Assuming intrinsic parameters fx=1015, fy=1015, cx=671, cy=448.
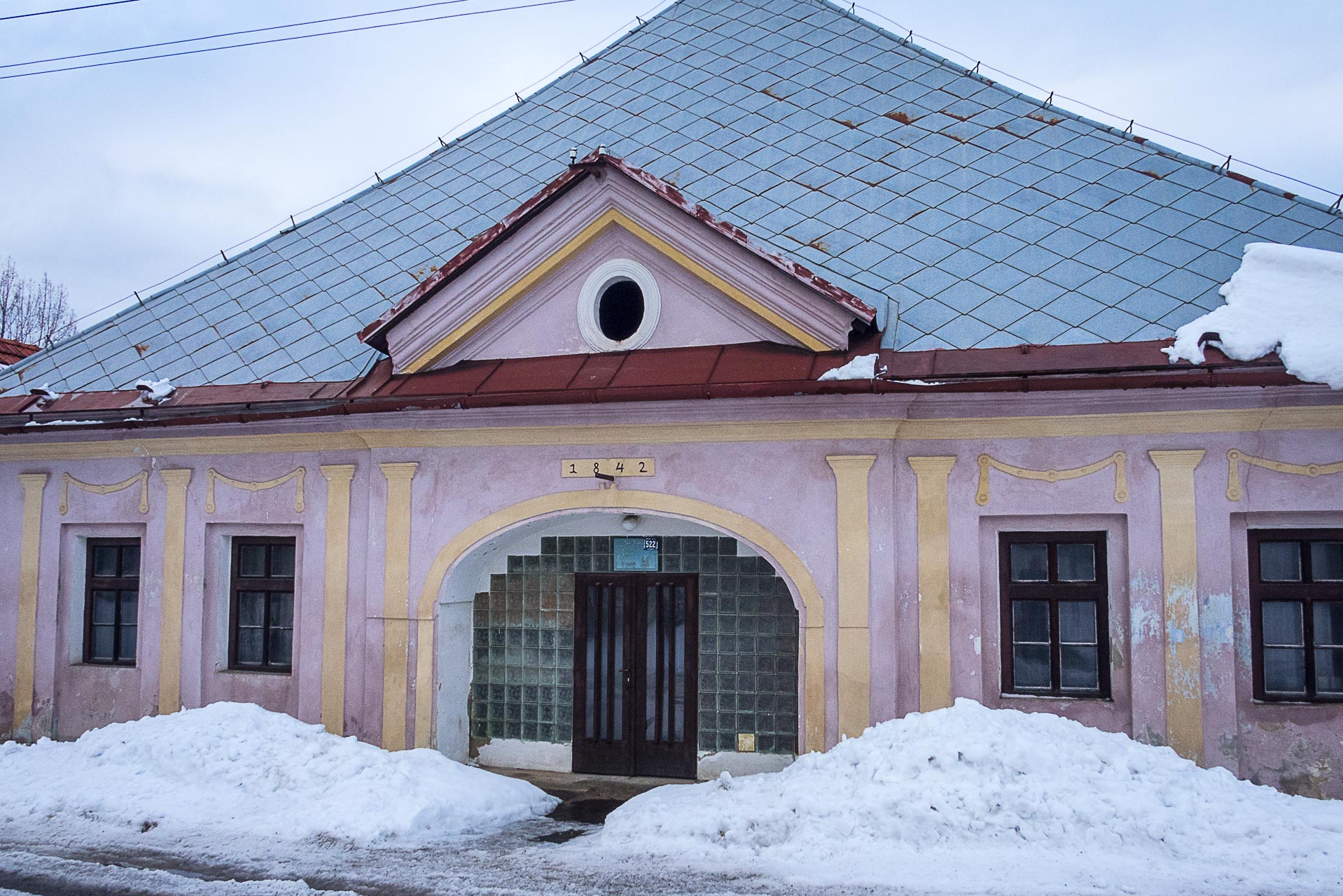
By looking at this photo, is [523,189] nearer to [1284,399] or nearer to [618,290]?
[618,290]

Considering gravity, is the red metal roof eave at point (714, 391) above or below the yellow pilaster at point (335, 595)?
above

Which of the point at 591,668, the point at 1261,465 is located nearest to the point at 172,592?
the point at 591,668

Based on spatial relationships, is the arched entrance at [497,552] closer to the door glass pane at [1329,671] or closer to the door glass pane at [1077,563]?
the door glass pane at [1077,563]

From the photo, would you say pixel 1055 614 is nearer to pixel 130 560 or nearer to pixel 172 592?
pixel 172 592

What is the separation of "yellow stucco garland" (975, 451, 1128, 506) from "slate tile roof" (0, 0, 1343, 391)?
944 mm

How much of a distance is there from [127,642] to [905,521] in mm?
8029

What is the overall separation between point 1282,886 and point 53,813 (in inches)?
323

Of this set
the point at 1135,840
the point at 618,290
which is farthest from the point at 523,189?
the point at 1135,840

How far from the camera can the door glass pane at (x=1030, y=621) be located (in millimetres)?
8047

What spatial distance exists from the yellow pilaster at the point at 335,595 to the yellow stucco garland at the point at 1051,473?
18.5 ft

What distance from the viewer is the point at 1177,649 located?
7.57 meters

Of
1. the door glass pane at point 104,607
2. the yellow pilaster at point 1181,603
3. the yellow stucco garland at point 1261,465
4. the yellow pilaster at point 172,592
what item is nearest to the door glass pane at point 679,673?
the yellow pilaster at point 1181,603

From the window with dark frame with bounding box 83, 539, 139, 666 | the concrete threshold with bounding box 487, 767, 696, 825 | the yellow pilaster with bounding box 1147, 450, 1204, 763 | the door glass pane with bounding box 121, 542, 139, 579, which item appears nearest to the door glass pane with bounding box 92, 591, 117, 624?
the window with dark frame with bounding box 83, 539, 139, 666

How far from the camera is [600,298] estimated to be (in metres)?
9.15
